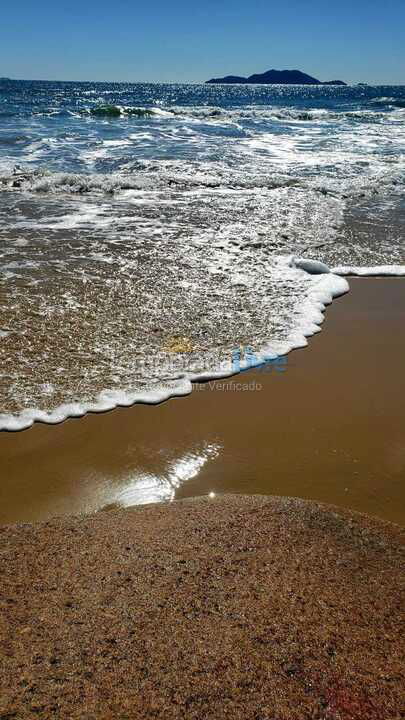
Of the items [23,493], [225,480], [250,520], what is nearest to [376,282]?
[225,480]

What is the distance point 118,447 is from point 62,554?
1016 mm

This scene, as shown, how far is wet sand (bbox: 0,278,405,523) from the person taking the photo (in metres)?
2.65

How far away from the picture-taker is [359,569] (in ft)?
6.41

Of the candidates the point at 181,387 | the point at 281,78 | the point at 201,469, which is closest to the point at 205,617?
the point at 201,469

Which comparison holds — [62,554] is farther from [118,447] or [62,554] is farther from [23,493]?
[118,447]

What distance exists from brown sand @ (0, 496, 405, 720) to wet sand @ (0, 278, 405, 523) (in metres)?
0.34

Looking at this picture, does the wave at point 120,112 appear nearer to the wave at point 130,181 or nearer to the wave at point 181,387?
the wave at point 130,181

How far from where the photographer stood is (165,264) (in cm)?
576

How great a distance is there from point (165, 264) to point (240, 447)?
10.8 ft

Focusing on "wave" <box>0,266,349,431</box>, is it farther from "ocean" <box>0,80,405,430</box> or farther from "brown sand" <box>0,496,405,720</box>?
"brown sand" <box>0,496,405,720</box>

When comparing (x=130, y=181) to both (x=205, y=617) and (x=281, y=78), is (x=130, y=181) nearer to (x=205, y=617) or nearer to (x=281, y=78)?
(x=205, y=617)

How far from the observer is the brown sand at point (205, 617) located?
1.39m

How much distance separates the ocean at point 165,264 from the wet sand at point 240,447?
250 millimetres

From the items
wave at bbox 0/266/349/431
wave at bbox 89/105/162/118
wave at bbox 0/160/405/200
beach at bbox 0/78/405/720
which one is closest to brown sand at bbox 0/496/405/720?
beach at bbox 0/78/405/720
